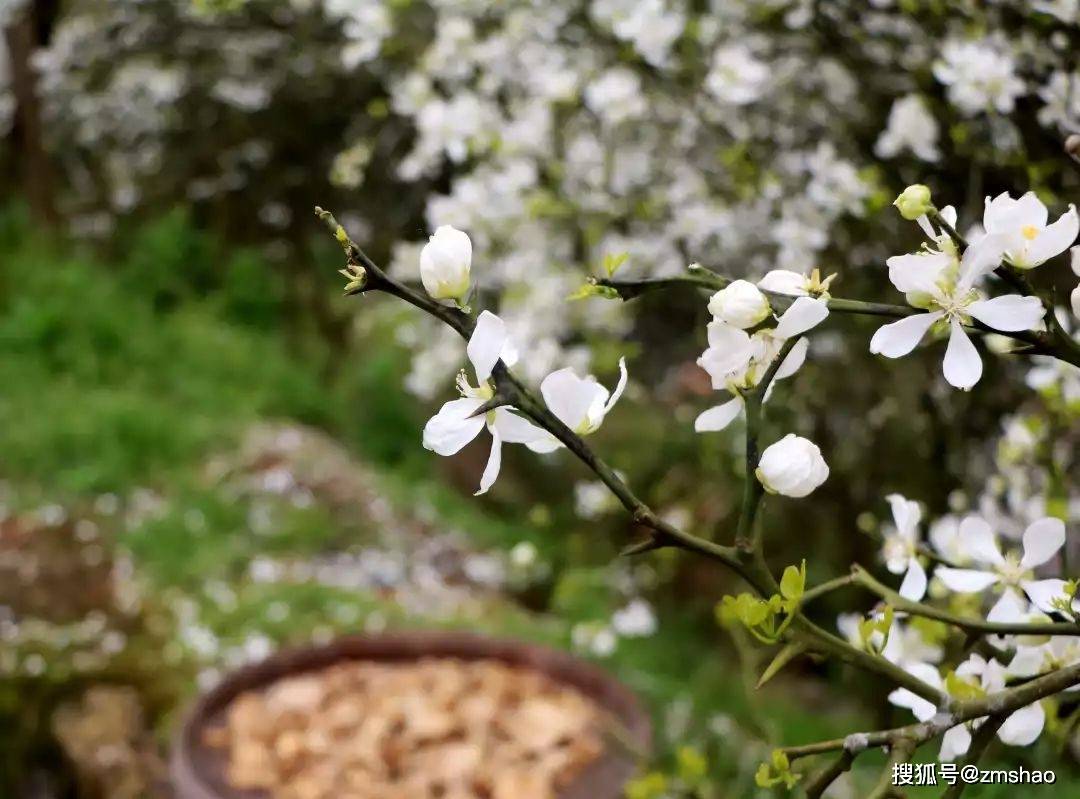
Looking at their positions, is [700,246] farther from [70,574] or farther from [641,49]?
[70,574]

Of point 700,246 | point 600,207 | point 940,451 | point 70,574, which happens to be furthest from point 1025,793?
point 70,574

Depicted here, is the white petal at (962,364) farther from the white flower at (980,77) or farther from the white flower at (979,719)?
the white flower at (980,77)

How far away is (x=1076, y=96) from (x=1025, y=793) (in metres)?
0.96

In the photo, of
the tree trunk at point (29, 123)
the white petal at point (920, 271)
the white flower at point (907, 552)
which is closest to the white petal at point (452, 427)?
the white petal at point (920, 271)

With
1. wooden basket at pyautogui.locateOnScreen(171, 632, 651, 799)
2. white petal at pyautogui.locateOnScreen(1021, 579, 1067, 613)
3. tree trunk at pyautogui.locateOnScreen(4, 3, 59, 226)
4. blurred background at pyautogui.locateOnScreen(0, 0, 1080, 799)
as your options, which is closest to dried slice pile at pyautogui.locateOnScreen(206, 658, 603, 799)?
wooden basket at pyautogui.locateOnScreen(171, 632, 651, 799)

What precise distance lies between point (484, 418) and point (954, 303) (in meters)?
0.26

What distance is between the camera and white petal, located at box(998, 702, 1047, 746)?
2.17 feet

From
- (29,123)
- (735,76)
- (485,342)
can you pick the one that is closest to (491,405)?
(485,342)

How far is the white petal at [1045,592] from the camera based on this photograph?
66 centimetres

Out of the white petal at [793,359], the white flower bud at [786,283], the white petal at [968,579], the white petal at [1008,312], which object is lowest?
the white petal at [968,579]

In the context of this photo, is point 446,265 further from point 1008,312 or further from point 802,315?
point 1008,312

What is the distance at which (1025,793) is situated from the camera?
1.49 metres

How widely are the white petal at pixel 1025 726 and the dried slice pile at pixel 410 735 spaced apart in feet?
2.64

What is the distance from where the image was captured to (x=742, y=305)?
56 centimetres
